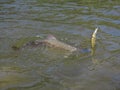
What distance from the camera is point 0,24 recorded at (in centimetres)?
909

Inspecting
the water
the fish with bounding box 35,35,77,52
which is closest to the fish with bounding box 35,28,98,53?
the fish with bounding box 35,35,77,52

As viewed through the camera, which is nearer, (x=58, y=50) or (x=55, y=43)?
(x=58, y=50)

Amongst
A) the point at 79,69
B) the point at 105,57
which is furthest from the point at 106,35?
the point at 79,69

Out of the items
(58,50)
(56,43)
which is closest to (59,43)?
(56,43)

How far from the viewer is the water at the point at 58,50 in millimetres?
5816

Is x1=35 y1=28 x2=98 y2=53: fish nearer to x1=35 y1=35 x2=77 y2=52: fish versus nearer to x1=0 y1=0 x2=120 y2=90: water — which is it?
x1=35 y1=35 x2=77 y2=52: fish

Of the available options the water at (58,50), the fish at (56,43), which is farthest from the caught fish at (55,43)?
the water at (58,50)

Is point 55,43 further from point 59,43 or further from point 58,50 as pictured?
point 58,50

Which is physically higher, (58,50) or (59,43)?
(59,43)

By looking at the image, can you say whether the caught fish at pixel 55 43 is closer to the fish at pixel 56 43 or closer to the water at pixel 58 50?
the fish at pixel 56 43

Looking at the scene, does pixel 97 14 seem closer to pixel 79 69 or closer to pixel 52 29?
pixel 52 29

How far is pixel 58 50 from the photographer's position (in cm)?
723

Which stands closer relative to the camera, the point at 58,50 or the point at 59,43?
the point at 58,50

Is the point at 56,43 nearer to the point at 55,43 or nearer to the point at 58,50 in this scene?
the point at 55,43
